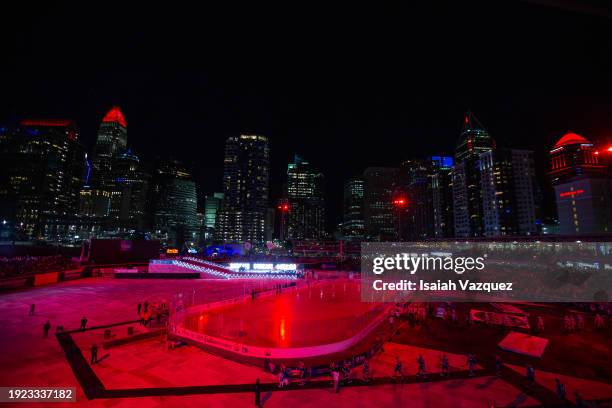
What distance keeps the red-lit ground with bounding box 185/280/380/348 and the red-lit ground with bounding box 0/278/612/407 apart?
94.2 inches

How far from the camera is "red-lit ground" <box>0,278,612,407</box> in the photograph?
41.6 ft

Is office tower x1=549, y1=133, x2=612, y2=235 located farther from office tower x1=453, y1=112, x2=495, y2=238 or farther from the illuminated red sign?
office tower x1=453, y1=112, x2=495, y2=238

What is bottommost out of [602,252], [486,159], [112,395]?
[112,395]

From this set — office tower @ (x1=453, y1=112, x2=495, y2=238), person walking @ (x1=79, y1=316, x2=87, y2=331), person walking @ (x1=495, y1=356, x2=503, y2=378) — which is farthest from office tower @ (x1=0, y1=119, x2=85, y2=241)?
office tower @ (x1=453, y1=112, x2=495, y2=238)

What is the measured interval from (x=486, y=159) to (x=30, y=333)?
5849 inches

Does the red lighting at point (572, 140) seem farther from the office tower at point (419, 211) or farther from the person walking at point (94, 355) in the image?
the person walking at point (94, 355)

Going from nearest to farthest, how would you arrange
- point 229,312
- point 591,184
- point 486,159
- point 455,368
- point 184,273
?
point 455,368
point 229,312
point 184,273
point 591,184
point 486,159

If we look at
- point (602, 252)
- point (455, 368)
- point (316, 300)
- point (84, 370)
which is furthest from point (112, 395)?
point (602, 252)

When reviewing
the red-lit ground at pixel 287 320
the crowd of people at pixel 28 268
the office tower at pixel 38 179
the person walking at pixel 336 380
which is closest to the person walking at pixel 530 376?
the red-lit ground at pixel 287 320

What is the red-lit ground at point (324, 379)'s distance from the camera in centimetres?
1269

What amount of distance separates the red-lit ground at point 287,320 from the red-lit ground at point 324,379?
239 cm

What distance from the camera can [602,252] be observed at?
73562 millimetres

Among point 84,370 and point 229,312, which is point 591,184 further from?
point 84,370

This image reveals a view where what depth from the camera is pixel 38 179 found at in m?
128
